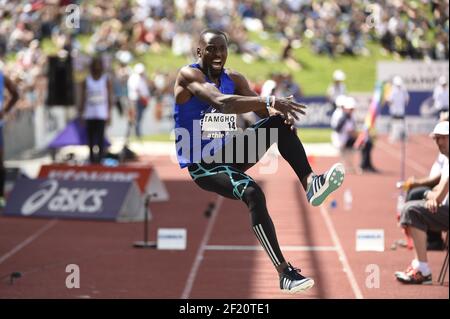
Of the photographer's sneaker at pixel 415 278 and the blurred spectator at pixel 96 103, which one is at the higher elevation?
the blurred spectator at pixel 96 103

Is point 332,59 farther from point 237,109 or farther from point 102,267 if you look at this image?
point 237,109

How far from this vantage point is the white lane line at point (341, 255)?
8.50m

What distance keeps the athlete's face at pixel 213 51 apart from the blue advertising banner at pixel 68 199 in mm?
7173

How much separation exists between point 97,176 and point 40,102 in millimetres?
10036

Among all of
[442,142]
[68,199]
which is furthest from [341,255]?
[68,199]

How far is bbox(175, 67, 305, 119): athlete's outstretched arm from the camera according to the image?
489 centimetres

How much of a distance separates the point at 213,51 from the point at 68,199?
7.90 meters

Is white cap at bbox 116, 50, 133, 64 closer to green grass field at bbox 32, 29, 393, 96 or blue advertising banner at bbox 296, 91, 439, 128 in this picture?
green grass field at bbox 32, 29, 393, 96

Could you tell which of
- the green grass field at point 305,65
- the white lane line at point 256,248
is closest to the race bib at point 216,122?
the white lane line at point 256,248

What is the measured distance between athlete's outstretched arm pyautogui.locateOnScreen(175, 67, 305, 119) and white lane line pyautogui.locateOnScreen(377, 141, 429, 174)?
46.3ft

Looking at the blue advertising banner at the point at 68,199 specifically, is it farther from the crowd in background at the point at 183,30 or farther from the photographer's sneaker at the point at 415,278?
the crowd in background at the point at 183,30

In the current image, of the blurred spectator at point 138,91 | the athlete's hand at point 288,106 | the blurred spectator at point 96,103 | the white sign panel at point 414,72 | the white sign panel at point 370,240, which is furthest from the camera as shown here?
the white sign panel at point 414,72

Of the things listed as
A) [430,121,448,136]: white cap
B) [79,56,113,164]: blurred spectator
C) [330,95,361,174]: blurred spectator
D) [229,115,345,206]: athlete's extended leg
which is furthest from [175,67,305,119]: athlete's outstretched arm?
[330,95,361,174]: blurred spectator

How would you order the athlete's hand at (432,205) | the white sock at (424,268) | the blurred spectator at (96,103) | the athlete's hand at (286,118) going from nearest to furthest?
1. the athlete's hand at (286,118)
2. the athlete's hand at (432,205)
3. the white sock at (424,268)
4. the blurred spectator at (96,103)
